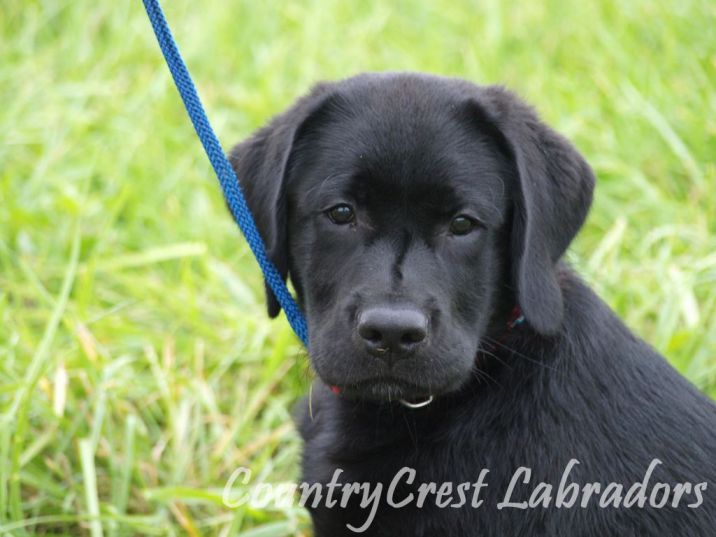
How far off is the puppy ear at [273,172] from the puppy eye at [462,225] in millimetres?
583

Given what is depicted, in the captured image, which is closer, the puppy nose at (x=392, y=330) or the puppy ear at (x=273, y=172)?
the puppy nose at (x=392, y=330)

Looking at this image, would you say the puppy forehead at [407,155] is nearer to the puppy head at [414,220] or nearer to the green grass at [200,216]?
the puppy head at [414,220]

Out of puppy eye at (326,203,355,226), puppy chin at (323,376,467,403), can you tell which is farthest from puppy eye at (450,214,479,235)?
puppy chin at (323,376,467,403)

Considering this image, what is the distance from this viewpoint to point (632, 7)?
285 inches

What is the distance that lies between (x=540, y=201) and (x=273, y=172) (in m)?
0.87

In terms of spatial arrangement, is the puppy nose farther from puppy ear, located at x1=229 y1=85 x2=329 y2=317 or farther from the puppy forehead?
puppy ear, located at x1=229 y1=85 x2=329 y2=317

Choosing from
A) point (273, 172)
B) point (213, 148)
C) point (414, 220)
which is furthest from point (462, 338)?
point (213, 148)

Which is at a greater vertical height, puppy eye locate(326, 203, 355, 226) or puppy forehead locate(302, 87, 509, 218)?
puppy forehead locate(302, 87, 509, 218)

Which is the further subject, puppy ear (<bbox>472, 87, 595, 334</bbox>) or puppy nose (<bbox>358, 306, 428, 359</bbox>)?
puppy ear (<bbox>472, 87, 595, 334</bbox>)

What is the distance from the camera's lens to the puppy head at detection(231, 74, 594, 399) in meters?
2.92

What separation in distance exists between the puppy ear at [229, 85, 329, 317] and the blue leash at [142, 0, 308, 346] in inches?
1.8

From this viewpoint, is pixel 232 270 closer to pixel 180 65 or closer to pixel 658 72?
pixel 180 65

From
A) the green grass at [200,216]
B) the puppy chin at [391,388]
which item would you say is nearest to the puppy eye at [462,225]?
the puppy chin at [391,388]

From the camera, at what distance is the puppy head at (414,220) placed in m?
2.92
